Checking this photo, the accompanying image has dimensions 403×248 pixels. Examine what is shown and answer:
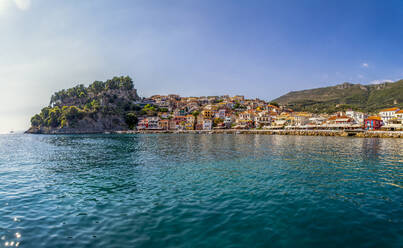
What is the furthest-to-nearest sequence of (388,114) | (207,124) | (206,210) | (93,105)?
1. (93,105)
2. (207,124)
3. (388,114)
4. (206,210)

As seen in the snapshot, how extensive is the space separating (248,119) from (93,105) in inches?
4066

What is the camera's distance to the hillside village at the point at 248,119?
256 ft

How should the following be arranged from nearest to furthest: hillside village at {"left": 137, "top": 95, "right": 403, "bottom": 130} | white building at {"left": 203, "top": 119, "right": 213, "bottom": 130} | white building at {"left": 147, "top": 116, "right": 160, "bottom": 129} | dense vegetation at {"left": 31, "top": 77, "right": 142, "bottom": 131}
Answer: hillside village at {"left": 137, "top": 95, "right": 403, "bottom": 130} < white building at {"left": 203, "top": 119, "right": 213, "bottom": 130} < white building at {"left": 147, "top": 116, "right": 160, "bottom": 129} < dense vegetation at {"left": 31, "top": 77, "right": 142, "bottom": 131}

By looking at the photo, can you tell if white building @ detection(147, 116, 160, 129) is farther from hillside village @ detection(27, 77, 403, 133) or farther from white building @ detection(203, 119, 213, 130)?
white building @ detection(203, 119, 213, 130)

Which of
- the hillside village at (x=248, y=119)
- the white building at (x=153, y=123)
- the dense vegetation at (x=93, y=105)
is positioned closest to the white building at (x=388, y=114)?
the hillside village at (x=248, y=119)

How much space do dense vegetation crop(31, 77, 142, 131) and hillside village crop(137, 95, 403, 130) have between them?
11970 mm

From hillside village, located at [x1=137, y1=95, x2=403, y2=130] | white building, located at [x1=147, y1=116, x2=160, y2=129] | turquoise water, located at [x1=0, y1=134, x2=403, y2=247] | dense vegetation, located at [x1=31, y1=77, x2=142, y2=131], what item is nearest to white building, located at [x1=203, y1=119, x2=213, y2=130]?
hillside village, located at [x1=137, y1=95, x2=403, y2=130]

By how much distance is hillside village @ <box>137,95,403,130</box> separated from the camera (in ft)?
256

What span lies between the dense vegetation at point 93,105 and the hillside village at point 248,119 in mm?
11970

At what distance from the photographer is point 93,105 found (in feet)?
452

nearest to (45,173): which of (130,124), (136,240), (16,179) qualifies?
(16,179)

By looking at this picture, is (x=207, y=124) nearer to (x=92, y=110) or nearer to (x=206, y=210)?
(x=92, y=110)

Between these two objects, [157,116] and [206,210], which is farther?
[157,116]

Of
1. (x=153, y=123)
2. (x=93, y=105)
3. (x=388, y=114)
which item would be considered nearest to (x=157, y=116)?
(x=153, y=123)
